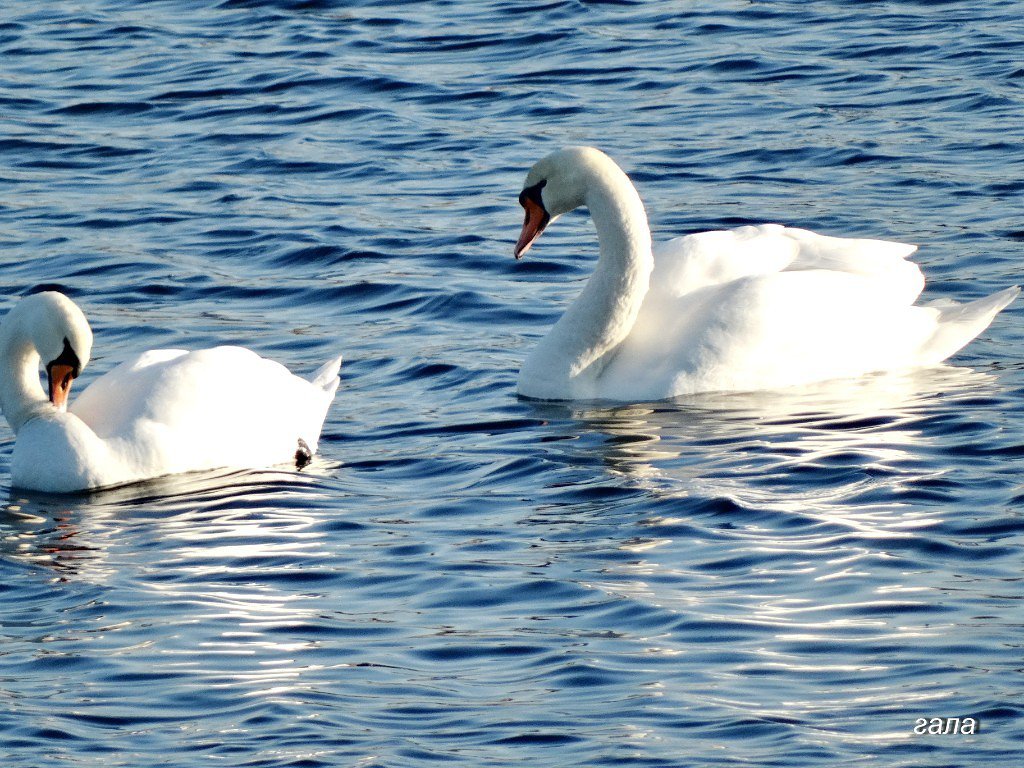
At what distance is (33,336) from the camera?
971 centimetres

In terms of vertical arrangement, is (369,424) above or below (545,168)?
below

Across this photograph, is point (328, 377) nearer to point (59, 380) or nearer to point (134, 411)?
point (134, 411)

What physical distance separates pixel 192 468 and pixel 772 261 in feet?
10.3

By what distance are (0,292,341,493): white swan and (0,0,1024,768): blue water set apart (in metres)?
0.19

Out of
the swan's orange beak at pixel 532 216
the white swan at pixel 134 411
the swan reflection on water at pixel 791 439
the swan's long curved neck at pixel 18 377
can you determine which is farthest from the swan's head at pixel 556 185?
the swan's long curved neck at pixel 18 377

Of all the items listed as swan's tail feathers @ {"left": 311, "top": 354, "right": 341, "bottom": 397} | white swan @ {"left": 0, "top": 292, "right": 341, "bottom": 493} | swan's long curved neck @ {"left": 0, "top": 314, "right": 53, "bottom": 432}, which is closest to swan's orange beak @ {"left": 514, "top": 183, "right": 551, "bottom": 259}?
swan's tail feathers @ {"left": 311, "top": 354, "right": 341, "bottom": 397}

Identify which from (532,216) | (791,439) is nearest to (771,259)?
(532,216)

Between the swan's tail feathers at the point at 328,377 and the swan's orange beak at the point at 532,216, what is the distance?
1.11 m

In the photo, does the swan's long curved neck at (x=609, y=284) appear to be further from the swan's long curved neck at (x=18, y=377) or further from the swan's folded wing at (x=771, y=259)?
the swan's long curved neck at (x=18, y=377)

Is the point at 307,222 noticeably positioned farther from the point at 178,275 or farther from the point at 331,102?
the point at 331,102

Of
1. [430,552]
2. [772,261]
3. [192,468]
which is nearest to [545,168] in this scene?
[772,261]

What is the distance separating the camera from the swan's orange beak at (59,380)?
9.78 metres

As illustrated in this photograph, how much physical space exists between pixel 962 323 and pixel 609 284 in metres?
1.84

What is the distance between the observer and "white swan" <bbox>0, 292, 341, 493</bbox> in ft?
31.2
